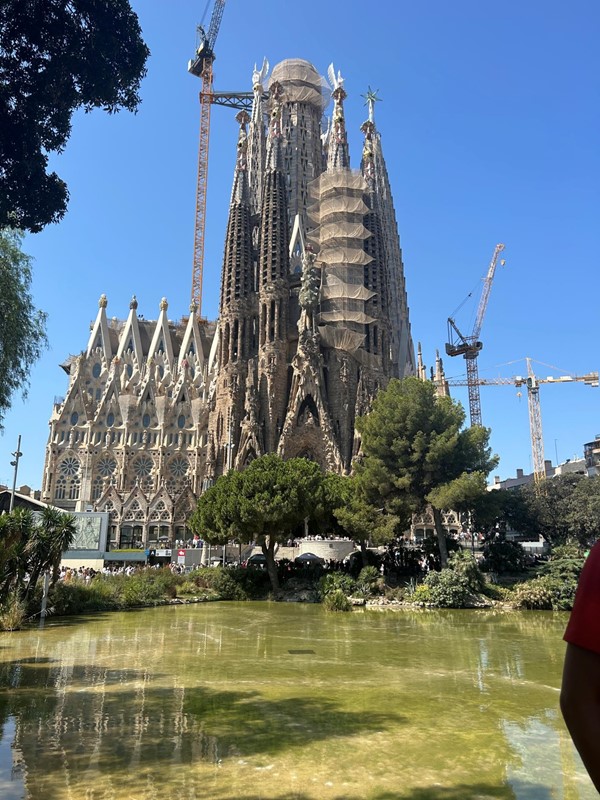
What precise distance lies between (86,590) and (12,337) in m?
13.1

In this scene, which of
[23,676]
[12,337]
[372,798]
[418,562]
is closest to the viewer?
[372,798]

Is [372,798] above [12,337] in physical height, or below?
below

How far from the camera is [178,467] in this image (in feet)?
224

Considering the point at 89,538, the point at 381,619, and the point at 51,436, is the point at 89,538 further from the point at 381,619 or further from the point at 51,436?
the point at 51,436

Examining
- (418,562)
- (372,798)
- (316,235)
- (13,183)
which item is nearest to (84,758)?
(372,798)

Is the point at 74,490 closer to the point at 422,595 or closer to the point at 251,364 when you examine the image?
the point at 251,364

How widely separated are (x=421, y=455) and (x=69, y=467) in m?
46.6

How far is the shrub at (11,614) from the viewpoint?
1817 centimetres

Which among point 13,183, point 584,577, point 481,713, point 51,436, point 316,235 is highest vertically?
point 316,235

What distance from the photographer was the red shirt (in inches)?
72.9

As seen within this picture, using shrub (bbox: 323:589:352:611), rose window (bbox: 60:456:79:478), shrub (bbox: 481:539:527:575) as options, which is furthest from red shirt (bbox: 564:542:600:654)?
rose window (bbox: 60:456:79:478)

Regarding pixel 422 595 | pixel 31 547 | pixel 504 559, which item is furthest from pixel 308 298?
pixel 31 547

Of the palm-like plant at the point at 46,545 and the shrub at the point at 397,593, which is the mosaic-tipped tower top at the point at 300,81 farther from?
the palm-like plant at the point at 46,545

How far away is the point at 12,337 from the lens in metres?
14.4
